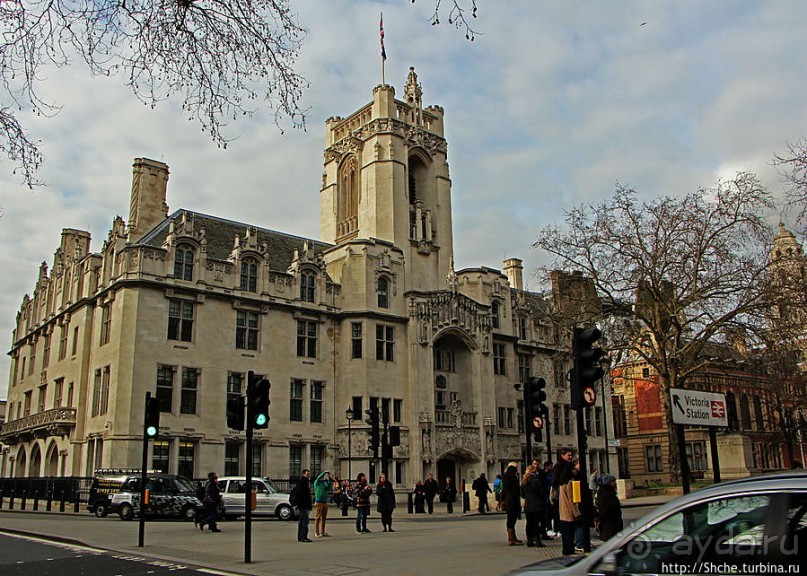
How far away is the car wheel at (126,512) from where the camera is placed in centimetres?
2717

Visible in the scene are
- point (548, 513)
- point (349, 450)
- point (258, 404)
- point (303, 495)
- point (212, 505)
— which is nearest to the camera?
point (258, 404)

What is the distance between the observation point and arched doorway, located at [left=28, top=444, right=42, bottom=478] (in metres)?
42.5

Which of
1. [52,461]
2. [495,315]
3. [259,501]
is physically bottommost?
[259,501]

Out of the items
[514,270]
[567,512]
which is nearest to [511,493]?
[567,512]

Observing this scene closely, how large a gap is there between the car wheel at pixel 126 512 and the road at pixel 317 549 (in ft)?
11.2

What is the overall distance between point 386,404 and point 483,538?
2395cm

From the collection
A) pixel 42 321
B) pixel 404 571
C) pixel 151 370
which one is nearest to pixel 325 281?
pixel 151 370

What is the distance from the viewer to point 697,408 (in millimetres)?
15078

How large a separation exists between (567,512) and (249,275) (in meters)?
29.0

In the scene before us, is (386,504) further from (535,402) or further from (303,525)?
(535,402)

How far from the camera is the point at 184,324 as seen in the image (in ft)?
121

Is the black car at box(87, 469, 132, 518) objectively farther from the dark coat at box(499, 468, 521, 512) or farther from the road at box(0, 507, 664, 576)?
the dark coat at box(499, 468, 521, 512)

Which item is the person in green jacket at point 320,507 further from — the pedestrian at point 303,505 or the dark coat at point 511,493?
the dark coat at point 511,493

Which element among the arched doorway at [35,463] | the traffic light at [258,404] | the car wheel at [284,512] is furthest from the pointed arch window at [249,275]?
the traffic light at [258,404]
